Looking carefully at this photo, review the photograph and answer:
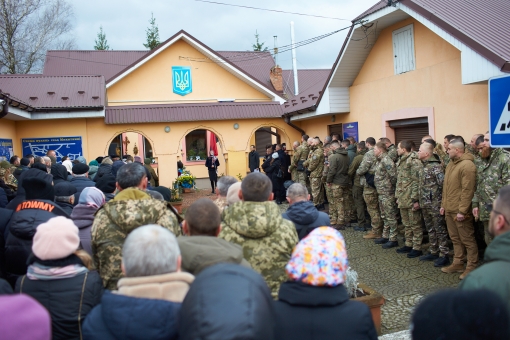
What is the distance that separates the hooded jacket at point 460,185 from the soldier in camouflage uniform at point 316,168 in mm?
5379

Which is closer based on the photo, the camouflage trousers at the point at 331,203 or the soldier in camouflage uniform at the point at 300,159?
the camouflage trousers at the point at 331,203

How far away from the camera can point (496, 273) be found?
2.27m

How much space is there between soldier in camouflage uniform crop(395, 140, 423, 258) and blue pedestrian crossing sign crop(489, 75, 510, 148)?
3724 millimetres

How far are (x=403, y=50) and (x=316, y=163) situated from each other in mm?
3545

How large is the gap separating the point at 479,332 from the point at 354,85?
39.4ft

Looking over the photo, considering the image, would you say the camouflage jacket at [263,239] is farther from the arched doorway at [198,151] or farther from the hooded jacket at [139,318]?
the arched doorway at [198,151]

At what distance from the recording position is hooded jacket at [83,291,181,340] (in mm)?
2166

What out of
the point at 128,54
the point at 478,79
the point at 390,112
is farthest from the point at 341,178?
the point at 128,54

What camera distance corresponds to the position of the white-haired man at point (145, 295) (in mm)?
2178

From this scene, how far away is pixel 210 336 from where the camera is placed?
1.66m

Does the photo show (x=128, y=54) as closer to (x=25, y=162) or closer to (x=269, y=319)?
(x=25, y=162)

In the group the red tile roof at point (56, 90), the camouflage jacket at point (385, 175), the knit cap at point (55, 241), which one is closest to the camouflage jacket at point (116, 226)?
the knit cap at point (55, 241)

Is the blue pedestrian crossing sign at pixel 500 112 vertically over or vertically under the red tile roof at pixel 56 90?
under

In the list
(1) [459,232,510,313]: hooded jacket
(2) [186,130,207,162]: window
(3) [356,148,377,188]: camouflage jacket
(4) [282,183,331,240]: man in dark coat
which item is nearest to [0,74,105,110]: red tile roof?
(2) [186,130,207,162]: window
